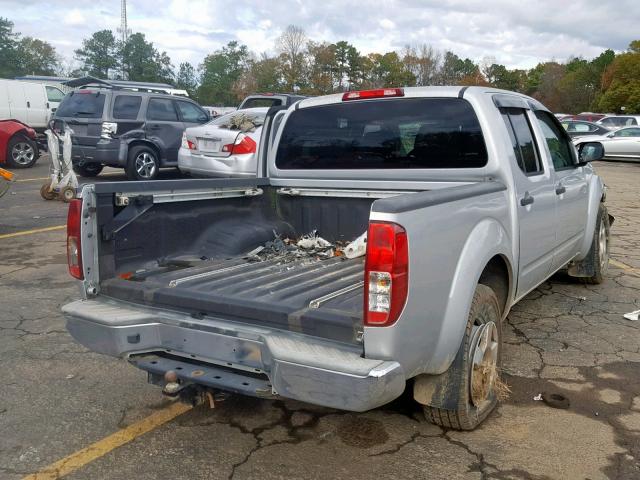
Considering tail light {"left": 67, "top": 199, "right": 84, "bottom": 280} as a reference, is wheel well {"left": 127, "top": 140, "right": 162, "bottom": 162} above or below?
above

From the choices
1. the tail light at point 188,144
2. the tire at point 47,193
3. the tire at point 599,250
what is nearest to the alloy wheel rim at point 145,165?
the tire at point 47,193

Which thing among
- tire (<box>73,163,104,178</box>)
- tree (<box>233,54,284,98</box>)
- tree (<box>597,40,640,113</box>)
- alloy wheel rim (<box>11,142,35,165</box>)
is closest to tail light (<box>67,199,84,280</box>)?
tire (<box>73,163,104,178</box>)

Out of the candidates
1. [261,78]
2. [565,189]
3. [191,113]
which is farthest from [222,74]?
[565,189]

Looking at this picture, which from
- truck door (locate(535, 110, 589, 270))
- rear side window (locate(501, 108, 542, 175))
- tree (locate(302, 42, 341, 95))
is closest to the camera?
rear side window (locate(501, 108, 542, 175))

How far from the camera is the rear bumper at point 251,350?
2441mm

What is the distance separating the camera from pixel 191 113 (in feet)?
46.0

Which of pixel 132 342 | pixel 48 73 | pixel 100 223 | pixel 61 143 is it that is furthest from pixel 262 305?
pixel 48 73

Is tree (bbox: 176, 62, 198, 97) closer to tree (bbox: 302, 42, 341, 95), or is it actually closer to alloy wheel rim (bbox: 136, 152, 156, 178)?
tree (bbox: 302, 42, 341, 95)

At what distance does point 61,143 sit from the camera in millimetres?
10836

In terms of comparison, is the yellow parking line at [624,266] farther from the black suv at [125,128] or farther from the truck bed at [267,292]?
the black suv at [125,128]

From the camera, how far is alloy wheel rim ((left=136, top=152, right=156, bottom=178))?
12852 mm

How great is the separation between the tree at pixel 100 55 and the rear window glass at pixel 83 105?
8045 cm

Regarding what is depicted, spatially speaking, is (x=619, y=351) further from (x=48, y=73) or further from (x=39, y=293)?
(x=48, y=73)

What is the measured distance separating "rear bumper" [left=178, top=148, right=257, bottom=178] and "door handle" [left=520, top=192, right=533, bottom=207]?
620cm
